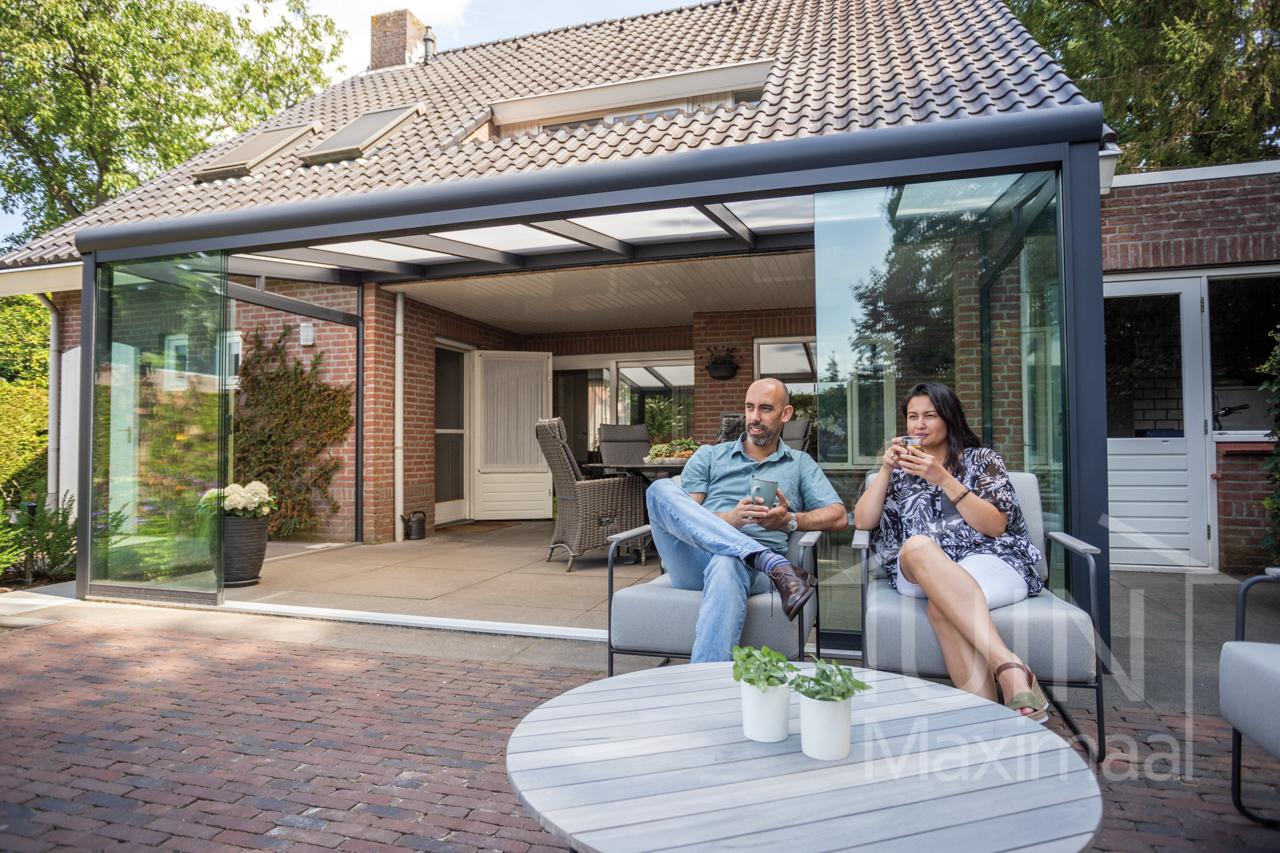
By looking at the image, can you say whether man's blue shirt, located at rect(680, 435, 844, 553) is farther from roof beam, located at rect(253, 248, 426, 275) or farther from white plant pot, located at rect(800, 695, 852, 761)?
roof beam, located at rect(253, 248, 426, 275)

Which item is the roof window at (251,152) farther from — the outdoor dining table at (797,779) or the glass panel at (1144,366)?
the glass panel at (1144,366)

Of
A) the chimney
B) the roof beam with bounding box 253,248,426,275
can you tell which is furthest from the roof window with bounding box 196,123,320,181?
the chimney

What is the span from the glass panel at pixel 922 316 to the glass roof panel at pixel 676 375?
672 cm

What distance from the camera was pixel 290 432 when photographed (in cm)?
767

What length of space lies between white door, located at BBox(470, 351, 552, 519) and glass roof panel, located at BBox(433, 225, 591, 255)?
3457 mm

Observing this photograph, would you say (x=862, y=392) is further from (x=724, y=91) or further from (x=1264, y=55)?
(x=1264, y=55)

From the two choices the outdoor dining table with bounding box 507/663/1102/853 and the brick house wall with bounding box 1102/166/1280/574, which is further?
the brick house wall with bounding box 1102/166/1280/574

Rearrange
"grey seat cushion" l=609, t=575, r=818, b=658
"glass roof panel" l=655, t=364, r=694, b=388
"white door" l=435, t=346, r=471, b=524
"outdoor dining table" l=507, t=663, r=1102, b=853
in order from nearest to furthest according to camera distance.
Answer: "outdoor dining table" l=507, t=663, r=1102, b=853
"grey seat cushion" l=609, t=575, r=818, b=658
"white door" l=435, t=346, r=471, b=524
"glass roof panel" l=655, t=364, r=694, b=388

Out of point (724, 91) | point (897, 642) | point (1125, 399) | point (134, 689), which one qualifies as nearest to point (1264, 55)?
point (1125, 399)

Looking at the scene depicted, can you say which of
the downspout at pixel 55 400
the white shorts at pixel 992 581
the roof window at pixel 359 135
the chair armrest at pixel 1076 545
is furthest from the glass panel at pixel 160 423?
the chair armrest at pixel 1076 545

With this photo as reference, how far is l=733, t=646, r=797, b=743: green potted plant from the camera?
1.59 metres

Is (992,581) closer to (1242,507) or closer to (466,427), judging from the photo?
(1242,507)

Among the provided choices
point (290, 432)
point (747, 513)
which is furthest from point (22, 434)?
point (747, 513)

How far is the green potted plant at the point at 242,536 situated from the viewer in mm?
5320
